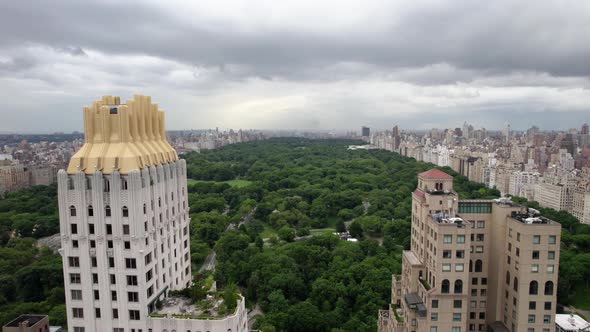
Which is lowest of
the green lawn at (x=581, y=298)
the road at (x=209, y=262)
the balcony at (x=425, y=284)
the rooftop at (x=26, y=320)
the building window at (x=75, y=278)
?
the green lawn at (x=581, y=298)

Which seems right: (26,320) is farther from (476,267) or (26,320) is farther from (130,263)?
(476,267)

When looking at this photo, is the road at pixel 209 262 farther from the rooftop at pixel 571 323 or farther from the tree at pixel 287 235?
the rooftop at pixel 571 323

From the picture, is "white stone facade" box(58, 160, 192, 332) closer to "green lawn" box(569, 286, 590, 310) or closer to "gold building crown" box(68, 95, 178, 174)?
"gold building crown" box(68, 95, 178, 174)

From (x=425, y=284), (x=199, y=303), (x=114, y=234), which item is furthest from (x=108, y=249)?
(x=425, y=284)

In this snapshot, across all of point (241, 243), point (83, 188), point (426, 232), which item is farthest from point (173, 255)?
point (241, 243)

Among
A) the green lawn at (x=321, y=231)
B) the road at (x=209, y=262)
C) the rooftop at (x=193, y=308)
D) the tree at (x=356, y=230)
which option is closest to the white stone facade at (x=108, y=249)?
the rooftop at (x=193, y=308)

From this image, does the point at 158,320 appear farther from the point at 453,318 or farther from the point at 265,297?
the point at 265,297
